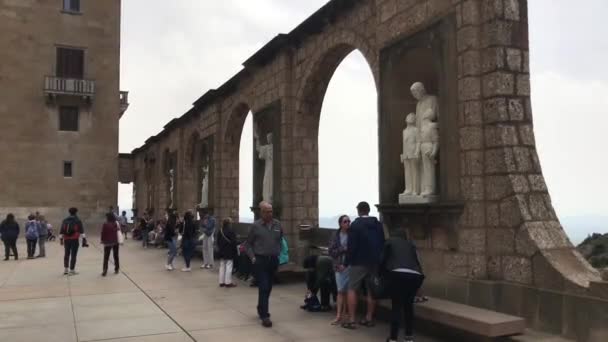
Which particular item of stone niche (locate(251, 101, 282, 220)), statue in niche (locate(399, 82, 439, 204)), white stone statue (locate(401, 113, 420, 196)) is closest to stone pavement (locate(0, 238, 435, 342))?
statue in niche (locate(399, 82, 439, 204))

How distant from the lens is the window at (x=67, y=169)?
29.9m

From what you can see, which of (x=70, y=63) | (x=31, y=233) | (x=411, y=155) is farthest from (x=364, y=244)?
(x=70, y=63)

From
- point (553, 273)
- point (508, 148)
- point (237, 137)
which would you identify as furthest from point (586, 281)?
point (237, 137)

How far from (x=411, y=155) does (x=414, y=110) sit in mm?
963

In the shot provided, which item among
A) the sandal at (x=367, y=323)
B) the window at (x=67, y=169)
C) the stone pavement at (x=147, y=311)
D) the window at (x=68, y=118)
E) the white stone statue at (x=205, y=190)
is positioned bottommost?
the stone pavement at (x=147, y=311)

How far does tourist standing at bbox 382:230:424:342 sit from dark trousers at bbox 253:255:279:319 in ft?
5.98

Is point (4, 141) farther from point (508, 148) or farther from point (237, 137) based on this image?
point (508, 148)

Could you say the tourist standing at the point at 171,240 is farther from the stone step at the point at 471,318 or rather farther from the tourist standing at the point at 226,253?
the stone step at the point at 471,318

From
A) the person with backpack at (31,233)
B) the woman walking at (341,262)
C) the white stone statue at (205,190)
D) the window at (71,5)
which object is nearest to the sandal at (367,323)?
the woman walking at (341,262)

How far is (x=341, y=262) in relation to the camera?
23.9 feet

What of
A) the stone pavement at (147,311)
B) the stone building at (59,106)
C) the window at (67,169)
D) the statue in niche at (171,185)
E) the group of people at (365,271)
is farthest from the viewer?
the window at (67,169)

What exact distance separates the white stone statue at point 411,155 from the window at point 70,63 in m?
26.5

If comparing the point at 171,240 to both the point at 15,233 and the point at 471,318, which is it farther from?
the point at 471,318

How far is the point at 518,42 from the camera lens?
6.56 meters
